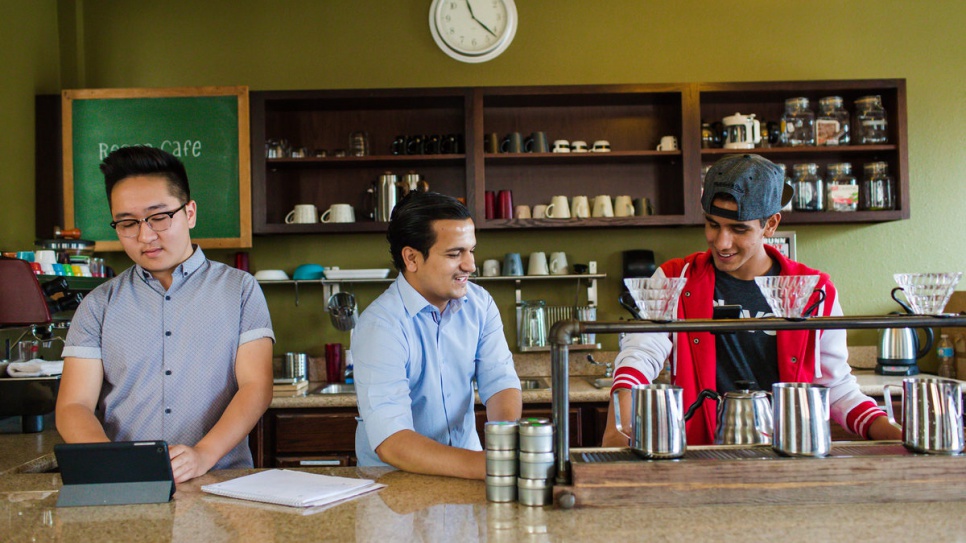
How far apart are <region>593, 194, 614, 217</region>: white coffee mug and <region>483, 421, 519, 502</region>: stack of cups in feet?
8.14

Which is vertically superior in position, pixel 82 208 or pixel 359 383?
pixel 82 208

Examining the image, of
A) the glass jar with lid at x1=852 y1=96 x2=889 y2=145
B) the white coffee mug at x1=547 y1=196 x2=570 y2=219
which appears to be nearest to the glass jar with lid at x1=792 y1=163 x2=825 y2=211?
the glass jar with lid at x1=852 y1=96 x2=889 y2=145

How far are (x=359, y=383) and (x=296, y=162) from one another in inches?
90.6

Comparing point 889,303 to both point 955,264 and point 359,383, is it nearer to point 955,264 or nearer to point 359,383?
point 955,264

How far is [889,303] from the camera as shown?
13.6ft

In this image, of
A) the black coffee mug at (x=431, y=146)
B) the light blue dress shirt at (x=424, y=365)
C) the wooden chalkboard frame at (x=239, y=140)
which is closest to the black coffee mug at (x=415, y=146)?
the black coffee mug at (x=431, y=146)

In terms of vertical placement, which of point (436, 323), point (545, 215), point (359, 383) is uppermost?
point (545, 215)

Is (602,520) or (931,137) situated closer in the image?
(602,520)

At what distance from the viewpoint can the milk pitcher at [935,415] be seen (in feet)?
4.87

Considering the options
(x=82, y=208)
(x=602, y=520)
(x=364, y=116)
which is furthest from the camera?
(x=364, y=116)

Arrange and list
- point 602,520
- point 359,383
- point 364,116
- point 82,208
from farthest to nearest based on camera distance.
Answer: point 364,116, point 82,208, point 359,383, point 602,520

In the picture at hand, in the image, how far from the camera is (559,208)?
3844mm

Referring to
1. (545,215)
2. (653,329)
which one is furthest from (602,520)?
(545,215)

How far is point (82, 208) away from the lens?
3.75 meters
